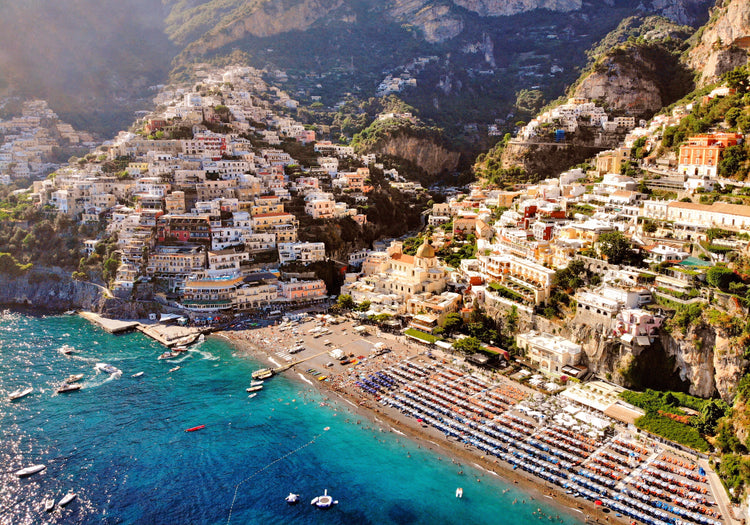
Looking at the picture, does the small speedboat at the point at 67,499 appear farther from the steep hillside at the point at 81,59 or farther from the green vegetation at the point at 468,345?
the steep hillside at the point at 81,59

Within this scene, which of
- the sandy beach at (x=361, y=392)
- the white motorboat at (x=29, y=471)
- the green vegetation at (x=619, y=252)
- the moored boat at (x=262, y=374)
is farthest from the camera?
the green vegetation at (x=619, y=252)

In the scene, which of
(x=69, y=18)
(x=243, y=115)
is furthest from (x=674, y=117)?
(x=69, y=18)

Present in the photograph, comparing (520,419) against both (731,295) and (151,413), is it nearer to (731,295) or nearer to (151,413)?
(731,295)

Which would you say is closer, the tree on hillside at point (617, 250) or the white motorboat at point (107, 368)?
the tree on hillside at point (617, 250)

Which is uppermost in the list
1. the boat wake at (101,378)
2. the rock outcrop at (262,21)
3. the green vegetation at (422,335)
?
the rock outcrop at (262,21)

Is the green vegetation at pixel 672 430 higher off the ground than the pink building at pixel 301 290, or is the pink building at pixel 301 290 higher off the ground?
the pink building at pixel 301 290

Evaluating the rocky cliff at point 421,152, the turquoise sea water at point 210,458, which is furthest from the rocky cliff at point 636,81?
the turquoise sea water at point 210,458
